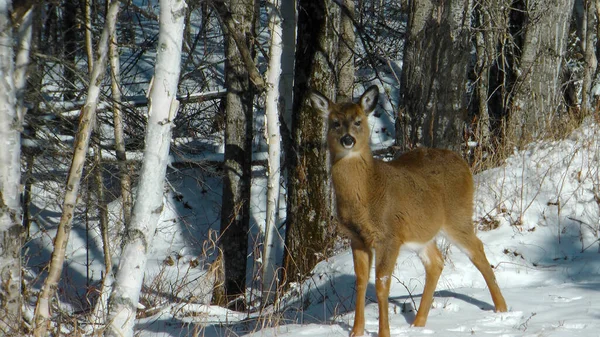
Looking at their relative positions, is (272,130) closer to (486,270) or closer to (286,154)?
(286,154)

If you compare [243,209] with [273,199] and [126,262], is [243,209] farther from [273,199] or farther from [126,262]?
[126,262]

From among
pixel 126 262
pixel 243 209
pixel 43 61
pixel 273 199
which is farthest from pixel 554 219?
pixel 43 61

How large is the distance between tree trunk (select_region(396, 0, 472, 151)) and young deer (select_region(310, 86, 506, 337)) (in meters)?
1.47

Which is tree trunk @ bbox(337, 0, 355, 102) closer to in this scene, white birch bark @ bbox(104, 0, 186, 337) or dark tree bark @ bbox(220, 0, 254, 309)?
dark tree bark @ bbox(220, 0, 254, 309)

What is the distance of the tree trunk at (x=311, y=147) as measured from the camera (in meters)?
8.89

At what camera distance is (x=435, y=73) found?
8109 mm

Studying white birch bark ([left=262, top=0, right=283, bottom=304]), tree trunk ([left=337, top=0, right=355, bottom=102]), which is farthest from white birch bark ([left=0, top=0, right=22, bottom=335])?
tree trunk ([left=337, top=0, right=355, bottom=102])

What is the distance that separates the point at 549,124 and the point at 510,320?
16.3ft

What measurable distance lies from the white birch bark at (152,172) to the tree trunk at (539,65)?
6.30 m

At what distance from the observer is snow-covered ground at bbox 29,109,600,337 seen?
5852 millimetres

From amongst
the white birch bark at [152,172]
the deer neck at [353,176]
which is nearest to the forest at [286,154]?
the white birch bark at [152,172]

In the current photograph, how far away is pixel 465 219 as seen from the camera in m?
6.48

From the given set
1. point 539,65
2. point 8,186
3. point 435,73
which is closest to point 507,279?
point 435,73

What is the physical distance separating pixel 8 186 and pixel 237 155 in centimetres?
429
